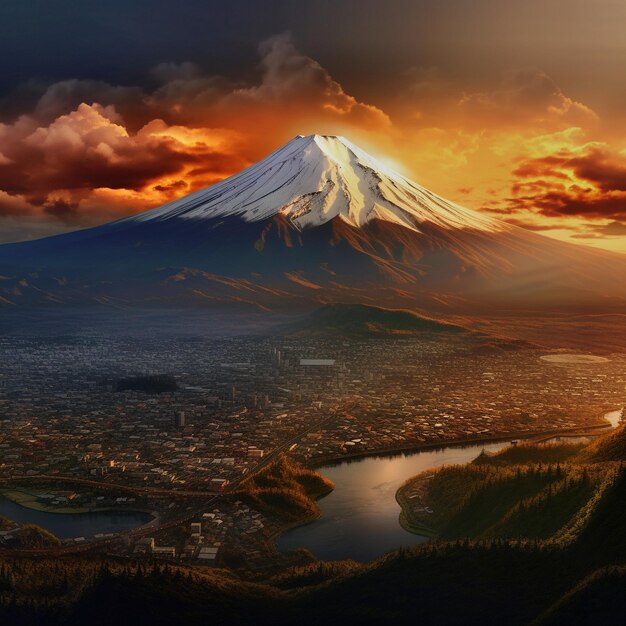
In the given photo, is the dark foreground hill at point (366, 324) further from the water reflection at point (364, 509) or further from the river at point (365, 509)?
the water reflection at point (364, 509)

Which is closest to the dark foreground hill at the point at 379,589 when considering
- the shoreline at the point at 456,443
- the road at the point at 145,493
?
the road at the point at 145,493

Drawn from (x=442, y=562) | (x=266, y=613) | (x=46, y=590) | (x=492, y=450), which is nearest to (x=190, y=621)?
(x=266, y=613)

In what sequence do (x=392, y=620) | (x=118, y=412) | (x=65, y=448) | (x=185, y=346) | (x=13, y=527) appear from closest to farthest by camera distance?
(x=392, y=620), (x=13, y=527), (x=65, y=448), (x=118, y=412), (x=185, y=346)

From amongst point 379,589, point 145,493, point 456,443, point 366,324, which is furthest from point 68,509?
point 366,324

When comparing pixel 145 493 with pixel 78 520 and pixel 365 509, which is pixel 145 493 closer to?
pixel 78 520

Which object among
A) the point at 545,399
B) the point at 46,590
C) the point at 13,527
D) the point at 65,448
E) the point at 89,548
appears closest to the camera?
the point at 46,590

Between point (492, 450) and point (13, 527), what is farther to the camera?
point (492, 450)

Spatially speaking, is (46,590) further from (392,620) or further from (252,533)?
(392,620)
